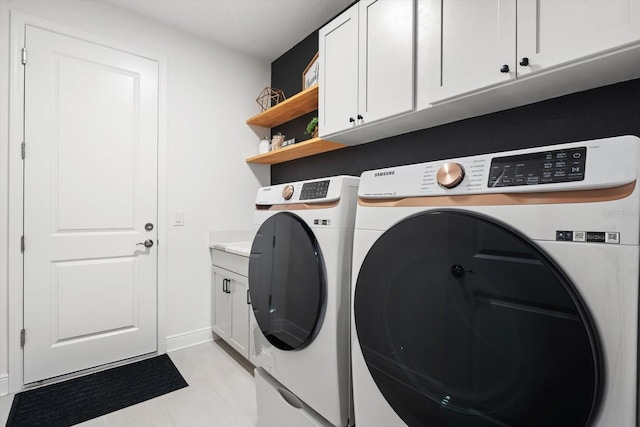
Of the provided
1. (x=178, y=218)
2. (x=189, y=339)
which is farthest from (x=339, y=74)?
(x=189, y=339)

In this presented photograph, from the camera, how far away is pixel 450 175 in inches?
30.4

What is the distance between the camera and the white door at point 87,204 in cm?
198

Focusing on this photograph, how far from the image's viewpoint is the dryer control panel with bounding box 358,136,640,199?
561 millimetres

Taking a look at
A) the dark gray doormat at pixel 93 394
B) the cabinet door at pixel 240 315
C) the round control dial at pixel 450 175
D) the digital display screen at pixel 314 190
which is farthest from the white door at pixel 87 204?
the round control dial at pixel 450 175

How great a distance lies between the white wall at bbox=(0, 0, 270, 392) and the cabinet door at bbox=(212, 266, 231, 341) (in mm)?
120

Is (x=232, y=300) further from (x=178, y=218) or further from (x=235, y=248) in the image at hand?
(x=178, y=218)

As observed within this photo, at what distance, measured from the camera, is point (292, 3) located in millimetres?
2162

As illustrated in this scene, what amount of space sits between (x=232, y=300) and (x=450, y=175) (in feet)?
6.47

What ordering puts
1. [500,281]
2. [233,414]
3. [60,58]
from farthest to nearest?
[60,58] → [233,414] → [500,281]

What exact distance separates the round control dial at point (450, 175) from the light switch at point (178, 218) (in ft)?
7.44

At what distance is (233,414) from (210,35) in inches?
111

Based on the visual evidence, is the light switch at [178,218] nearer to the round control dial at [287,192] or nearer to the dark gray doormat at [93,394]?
the dark gray doormat at [93,394]

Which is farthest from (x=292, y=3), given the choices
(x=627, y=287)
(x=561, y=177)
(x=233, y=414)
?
(x=233, y=414)

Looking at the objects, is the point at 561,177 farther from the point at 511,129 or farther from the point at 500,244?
the point at 511,129
